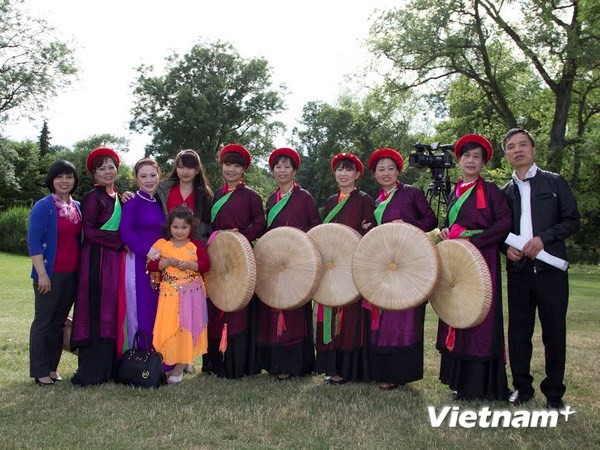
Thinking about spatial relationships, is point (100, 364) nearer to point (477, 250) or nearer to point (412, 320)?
point (412, 320)

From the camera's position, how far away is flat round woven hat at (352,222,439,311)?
4.31 meters

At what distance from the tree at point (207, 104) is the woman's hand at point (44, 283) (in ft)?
96.6

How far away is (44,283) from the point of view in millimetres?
4777

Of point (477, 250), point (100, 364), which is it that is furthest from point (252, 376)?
point (477, 250)

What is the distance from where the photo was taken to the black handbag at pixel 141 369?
470 cm

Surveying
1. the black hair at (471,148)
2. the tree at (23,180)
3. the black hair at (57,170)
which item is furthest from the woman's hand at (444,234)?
the tree at (23,180)

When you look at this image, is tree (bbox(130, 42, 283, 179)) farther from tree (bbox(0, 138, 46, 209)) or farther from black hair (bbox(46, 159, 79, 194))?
black hair (bbox(46, 159, 79, 194))

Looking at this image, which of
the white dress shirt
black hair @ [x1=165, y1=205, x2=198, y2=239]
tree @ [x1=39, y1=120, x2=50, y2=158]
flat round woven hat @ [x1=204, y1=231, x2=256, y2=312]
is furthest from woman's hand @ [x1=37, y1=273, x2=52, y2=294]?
tree @ [x1=39, y1=120, x2=50, y2=158]

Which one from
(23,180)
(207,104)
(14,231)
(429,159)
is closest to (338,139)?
(207,104)

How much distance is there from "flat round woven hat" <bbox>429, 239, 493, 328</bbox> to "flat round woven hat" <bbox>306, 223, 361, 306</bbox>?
665 millimetres

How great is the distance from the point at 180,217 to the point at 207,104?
3127cm

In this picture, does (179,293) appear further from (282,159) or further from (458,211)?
(458,211)

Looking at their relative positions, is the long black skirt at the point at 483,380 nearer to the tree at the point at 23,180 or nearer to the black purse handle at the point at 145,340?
the black purse handle at the point at 145,340

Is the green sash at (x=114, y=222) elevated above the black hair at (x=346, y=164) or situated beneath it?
situated beneath
